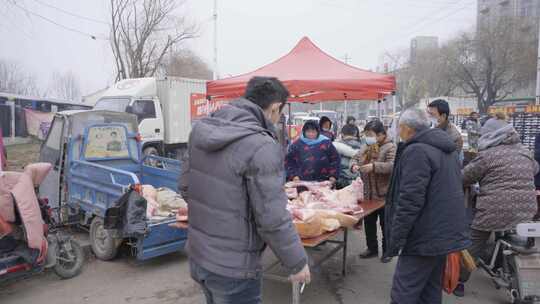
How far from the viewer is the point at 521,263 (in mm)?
3467

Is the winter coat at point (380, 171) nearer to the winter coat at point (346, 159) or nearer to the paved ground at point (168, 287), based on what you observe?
the paved ground at point (168, 287)

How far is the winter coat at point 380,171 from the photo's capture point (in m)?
4.32

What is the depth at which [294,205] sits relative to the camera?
12.3 ft

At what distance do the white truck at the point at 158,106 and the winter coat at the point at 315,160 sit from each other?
755 centimetres

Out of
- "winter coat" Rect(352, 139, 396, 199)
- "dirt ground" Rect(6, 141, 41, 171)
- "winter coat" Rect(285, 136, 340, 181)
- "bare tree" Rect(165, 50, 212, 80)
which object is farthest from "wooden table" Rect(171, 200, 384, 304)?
"bare tree" Rect(165, 50, 212, 80)

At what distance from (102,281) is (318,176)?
280cm

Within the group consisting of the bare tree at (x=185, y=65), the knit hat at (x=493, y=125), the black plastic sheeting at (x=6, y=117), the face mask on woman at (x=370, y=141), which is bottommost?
the face mask on woman at (x=370, y=141)

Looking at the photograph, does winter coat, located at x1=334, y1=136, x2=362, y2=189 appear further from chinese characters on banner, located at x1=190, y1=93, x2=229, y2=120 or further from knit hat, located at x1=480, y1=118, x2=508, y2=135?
chinese characters on banner, located at x1=190, y1=93, x2=229, y2=120

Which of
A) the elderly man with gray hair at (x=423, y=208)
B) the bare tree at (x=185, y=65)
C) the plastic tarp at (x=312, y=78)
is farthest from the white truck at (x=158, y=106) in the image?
the bare tree at (x=185, y=65)

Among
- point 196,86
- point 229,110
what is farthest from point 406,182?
point 196,86

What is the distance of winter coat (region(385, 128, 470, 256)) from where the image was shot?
2.66 m

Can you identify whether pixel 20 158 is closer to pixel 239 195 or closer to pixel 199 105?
pixel 199 105

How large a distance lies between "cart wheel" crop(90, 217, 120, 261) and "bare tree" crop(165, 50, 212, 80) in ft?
79.2

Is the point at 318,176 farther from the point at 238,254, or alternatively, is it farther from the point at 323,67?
the point at 238,254
